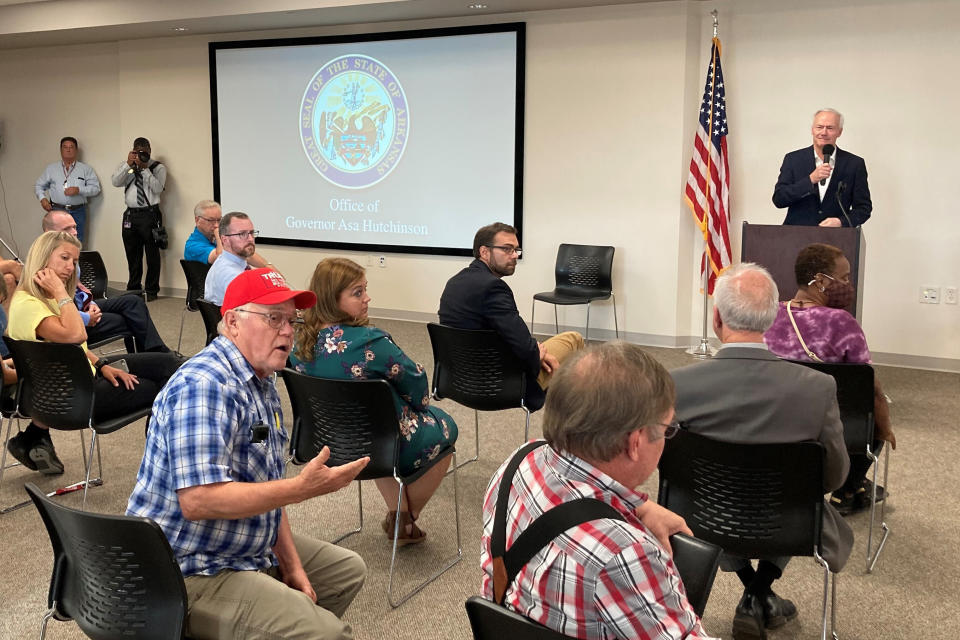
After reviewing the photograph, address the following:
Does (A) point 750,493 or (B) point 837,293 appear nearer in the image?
(A) point 750,493

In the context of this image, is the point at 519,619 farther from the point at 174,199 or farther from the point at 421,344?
the point at 174,199

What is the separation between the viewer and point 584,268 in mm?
7625

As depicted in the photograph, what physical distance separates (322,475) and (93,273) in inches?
221

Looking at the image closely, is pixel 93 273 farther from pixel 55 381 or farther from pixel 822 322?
pixel 822 322

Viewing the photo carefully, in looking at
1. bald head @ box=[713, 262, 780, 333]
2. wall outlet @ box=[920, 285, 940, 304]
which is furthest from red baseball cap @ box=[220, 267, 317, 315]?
wall outlet @ box=[920, 285, 940, 304]

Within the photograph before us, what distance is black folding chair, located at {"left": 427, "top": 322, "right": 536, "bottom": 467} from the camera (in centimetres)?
405

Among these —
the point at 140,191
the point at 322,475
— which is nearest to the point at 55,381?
the point at 322,475

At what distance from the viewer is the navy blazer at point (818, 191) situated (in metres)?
5.85

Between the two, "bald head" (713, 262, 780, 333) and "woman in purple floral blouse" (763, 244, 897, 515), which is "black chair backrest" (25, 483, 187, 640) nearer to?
"bald head" (713, 262, 780, 333)

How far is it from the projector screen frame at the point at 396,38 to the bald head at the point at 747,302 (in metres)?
5.37

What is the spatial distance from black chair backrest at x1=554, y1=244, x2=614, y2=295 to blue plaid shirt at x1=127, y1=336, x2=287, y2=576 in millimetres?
5476

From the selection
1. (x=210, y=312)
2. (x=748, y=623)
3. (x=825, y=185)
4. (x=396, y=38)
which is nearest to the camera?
(x=748, y=623)

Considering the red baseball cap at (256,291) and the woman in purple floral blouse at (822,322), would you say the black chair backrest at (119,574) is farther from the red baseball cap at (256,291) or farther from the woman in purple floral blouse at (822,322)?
the woman in purple floral blouse at (822,322)

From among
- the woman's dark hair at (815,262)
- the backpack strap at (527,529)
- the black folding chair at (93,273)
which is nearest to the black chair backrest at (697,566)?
the backpack strap at (527,529)
